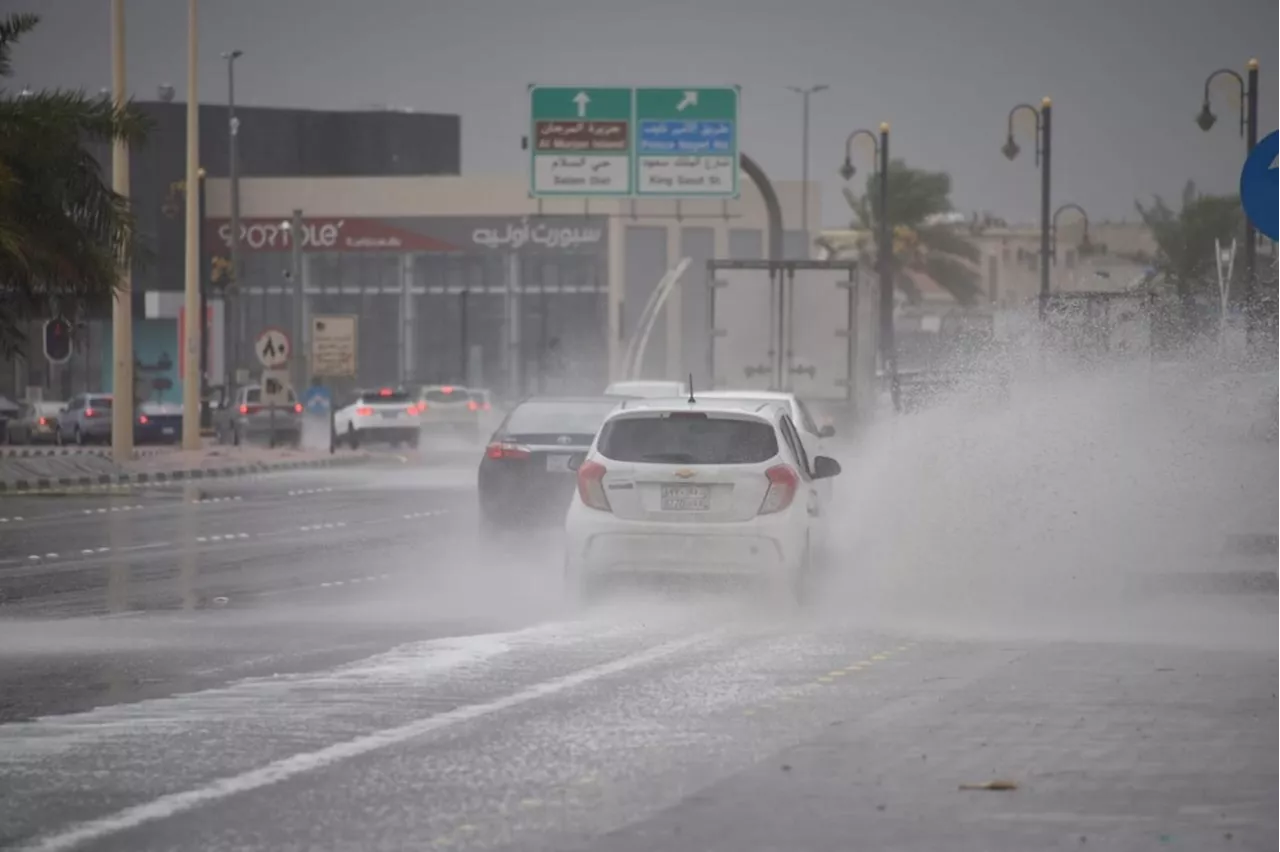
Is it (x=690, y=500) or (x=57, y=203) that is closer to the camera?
(x=690, y=500)

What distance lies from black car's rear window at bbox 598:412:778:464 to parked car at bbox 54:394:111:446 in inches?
2166

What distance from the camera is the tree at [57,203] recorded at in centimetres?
3525

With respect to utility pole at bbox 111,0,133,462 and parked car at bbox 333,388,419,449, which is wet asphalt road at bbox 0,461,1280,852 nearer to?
utility pole at bbox 111,0,133,462

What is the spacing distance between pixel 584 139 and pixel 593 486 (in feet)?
140

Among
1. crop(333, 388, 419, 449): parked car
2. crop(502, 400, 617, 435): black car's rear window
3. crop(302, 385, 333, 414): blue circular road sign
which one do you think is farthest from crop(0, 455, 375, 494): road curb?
crop(502, 400, 617, 435): black car's rear window

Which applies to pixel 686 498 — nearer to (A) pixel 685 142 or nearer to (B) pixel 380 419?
(A) pixel 685 142

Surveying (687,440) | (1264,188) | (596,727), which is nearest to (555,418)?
(687,440)

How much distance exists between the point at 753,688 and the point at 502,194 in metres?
A: 90.6

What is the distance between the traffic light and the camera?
152 feet

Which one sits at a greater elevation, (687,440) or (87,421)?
(687,440)

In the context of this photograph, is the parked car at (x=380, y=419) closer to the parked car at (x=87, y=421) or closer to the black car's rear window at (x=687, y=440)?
the parked car at (x=87, y=421)

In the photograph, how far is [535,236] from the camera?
336 ft

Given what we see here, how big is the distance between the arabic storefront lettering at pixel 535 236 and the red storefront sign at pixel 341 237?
4.87 ft

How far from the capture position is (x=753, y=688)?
1332 centimetres
